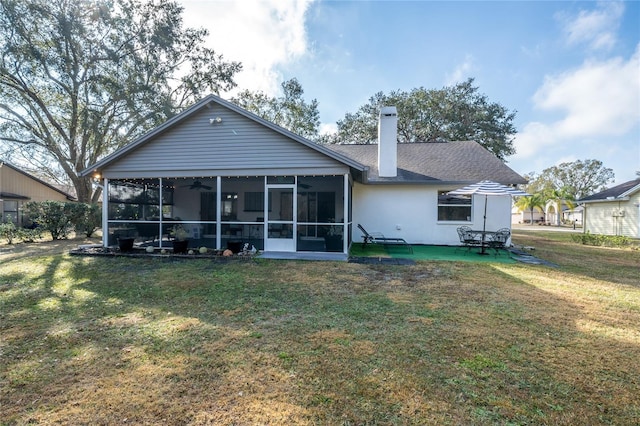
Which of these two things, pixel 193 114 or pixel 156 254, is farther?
pixel 193 114

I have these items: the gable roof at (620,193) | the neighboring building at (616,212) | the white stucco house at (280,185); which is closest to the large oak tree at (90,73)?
the white stucco house at (280,185)

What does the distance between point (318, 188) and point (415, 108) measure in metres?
17.3

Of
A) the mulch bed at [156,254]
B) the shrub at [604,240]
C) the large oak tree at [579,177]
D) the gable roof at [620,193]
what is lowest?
the mulch bed at [156,254]

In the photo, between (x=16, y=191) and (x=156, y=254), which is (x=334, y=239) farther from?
(x=16, y=191)

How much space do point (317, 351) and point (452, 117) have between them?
1010 inches

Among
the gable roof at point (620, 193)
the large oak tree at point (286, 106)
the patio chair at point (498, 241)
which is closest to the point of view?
the patio chair at point (498, 241)

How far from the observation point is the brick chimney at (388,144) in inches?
482

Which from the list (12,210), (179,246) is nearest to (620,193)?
(179,246)

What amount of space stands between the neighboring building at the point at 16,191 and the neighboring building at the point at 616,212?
3693 centimetres

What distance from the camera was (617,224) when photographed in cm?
1788

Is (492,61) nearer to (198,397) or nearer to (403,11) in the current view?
(403,11)

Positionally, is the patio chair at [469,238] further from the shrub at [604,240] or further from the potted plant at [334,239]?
the shrub at [604,240]

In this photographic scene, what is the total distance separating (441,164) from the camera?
1318 cm

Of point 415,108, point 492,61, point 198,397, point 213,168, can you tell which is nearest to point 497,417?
point 198,397
